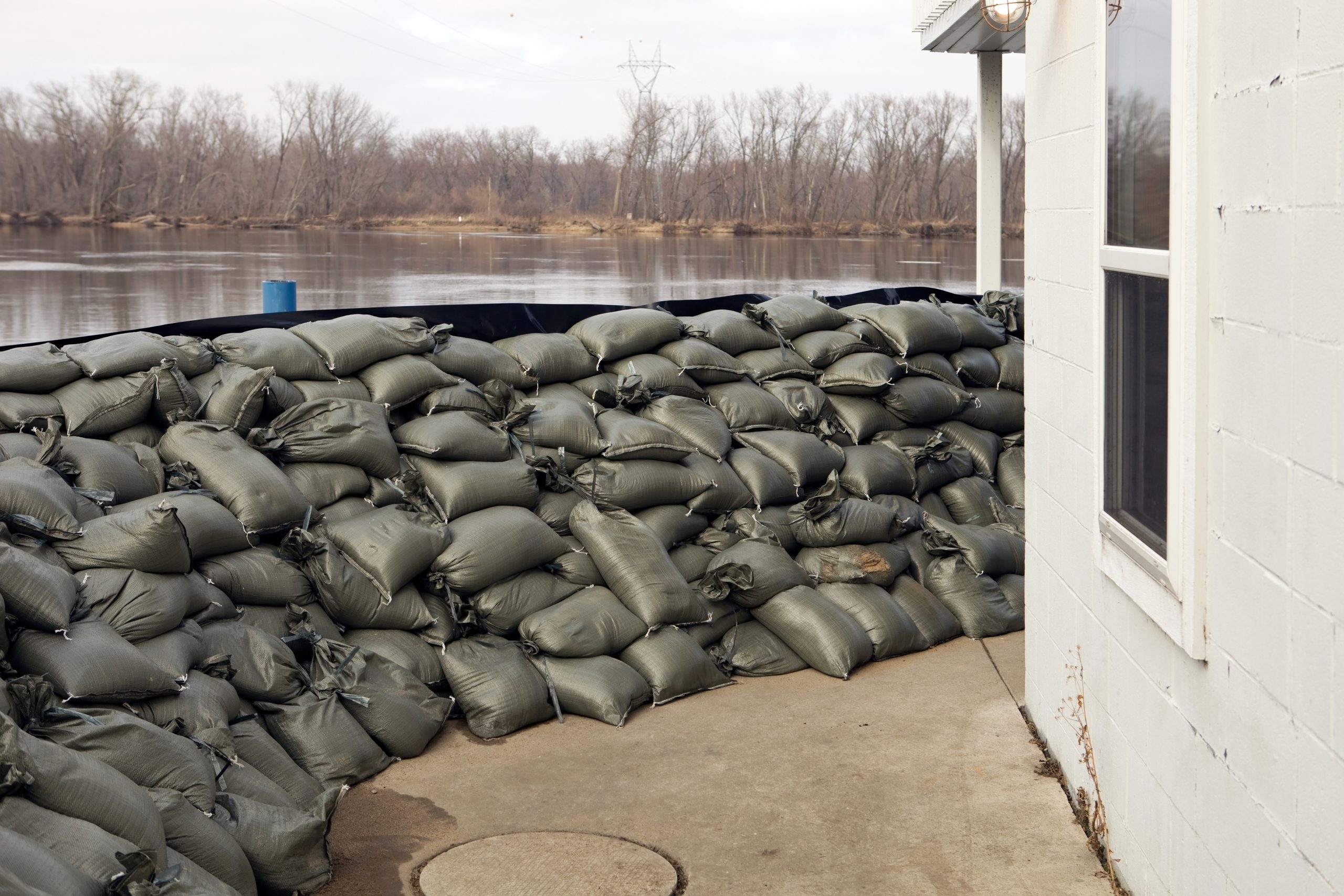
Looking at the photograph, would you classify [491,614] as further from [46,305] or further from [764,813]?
[46,305]

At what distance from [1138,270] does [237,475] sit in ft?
10.6

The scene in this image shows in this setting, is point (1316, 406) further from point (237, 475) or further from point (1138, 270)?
point (237, 475)

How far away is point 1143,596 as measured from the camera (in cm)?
286

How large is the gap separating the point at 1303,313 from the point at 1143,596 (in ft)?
3.39

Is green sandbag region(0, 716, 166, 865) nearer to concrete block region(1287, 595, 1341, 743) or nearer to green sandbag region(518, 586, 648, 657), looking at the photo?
green sandbag region(518, 586, 648, 657)

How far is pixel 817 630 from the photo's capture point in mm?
5250

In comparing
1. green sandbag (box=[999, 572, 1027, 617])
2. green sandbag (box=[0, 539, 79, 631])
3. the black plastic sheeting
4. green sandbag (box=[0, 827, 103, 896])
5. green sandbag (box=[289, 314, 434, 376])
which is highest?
the black plastic sheeting

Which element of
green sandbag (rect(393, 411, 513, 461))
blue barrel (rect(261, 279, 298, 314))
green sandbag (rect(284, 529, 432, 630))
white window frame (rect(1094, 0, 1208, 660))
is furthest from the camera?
blue barrel (rect(261, 279, 298, 314))

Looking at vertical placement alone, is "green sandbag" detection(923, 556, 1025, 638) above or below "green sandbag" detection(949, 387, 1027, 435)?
below

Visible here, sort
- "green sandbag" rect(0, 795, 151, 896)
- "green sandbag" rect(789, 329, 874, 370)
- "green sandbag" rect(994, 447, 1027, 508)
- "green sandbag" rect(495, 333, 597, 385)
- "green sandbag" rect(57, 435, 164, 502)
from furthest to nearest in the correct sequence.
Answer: "green sandbag" rect(994, 447, 1027, 508) < "green sandbag" rect(789, 329, 874, 370) < "green sandbag" rect(495, 333, 597, 385) < "green sandbag" rect(57, 435, 164, 502) < "green sandbag" rect(0, 795, 151, 896)

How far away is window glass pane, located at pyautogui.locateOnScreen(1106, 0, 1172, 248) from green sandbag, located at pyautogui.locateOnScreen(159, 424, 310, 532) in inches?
118

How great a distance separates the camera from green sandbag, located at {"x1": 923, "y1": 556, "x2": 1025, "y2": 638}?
5.80 m

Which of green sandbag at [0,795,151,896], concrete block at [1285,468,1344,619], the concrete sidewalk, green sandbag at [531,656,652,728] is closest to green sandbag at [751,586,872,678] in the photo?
the concrete sidewalk

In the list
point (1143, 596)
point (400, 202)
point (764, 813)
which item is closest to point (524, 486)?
point (764, 813)
